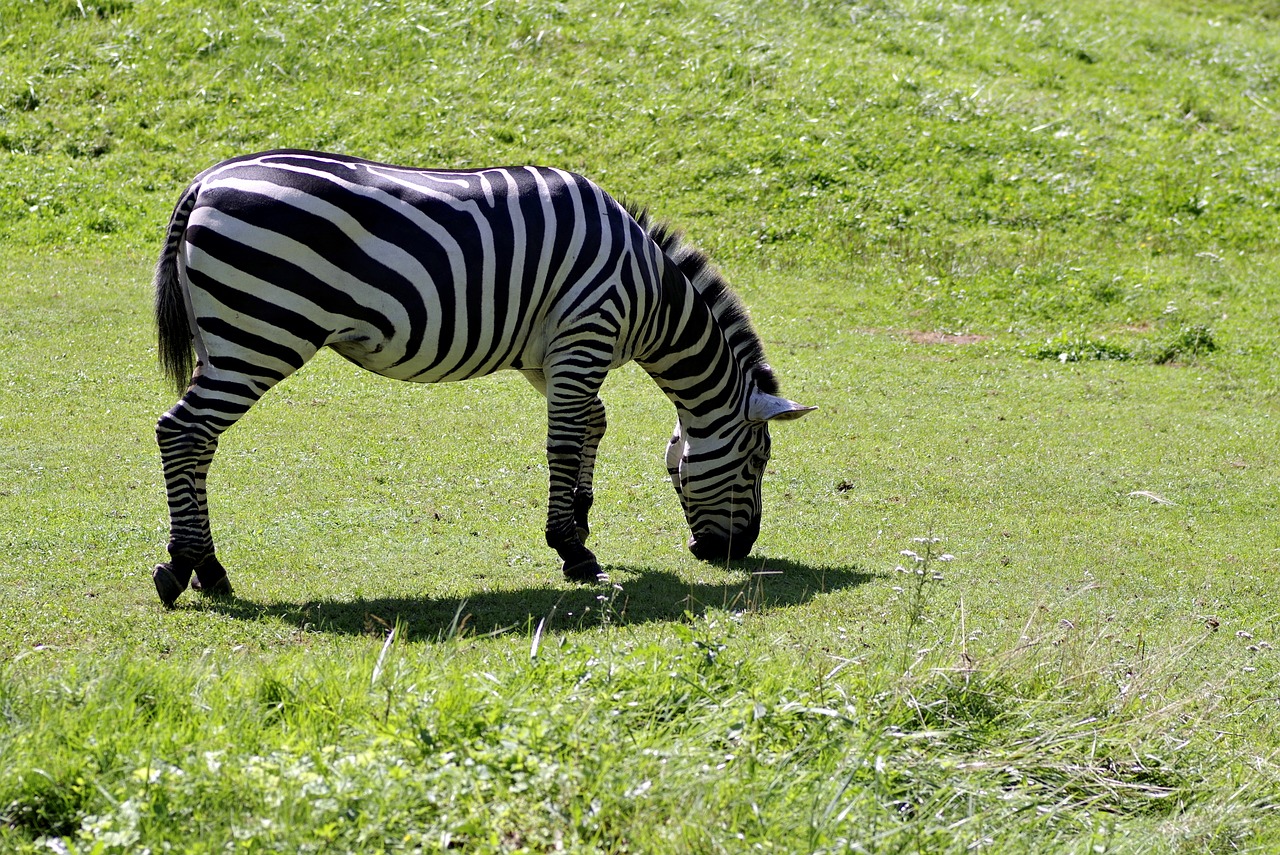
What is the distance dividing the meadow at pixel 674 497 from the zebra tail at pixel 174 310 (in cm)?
141

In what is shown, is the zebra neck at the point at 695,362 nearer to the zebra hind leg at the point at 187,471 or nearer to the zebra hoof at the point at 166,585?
the zebra hind leg at the point at 187,471

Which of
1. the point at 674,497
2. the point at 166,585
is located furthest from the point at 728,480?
the point at 166,585

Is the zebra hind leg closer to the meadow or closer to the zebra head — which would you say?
the meadow

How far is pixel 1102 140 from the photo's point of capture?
2352 centimetres

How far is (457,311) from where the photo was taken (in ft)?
27.3

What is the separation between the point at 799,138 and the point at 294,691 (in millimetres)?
19135

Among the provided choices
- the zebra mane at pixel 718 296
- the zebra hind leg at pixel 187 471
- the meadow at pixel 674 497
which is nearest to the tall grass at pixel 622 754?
the meadow at pixel 674 497

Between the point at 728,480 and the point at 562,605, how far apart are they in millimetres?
1995

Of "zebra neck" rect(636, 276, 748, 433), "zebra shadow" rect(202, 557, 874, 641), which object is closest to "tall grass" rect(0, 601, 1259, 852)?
"zebra shadow" rect(202, 557, 874, 641)

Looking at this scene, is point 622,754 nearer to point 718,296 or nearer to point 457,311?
point 457,311

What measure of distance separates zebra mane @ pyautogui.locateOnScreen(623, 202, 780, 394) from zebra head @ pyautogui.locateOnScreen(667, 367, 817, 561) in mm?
345

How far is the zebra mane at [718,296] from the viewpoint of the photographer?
31.9 ft

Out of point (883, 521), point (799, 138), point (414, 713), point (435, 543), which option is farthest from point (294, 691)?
point (799, 138)

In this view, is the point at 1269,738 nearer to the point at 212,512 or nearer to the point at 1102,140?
the point at 212,512
